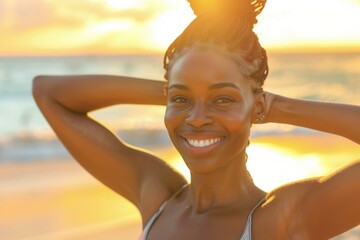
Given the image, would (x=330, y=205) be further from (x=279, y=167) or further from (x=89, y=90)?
(x=279, y=167)

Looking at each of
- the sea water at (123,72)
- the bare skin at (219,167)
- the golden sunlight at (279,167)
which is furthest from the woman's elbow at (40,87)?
the sea water at (123,72)

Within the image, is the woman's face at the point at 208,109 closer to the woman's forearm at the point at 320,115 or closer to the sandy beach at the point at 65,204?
the woman's forearm at the point at 320,115

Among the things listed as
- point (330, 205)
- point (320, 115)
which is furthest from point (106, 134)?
point (330, 205)

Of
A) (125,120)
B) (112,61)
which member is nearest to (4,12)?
(112,61)

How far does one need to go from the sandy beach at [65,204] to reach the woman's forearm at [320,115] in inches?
164

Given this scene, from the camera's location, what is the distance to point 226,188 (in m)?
3.24

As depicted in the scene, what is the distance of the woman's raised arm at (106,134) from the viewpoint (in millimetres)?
3543

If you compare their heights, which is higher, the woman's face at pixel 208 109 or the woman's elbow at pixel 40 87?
the woman's face at pixel 208 109

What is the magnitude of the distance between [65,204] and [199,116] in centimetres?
633

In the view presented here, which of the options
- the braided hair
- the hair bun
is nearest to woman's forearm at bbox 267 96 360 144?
the braided hair

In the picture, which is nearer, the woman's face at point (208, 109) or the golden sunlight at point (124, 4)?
the woman's face at point (208, 109)

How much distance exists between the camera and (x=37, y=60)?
1369 inches

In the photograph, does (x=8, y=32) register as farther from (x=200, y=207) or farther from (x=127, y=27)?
(x=200, y=207)

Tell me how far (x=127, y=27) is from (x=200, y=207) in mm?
32840
